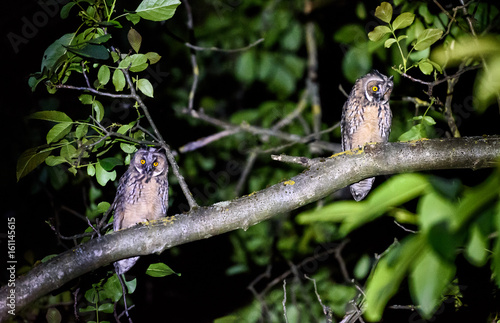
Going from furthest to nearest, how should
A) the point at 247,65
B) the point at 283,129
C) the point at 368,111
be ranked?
the point at 283,129 → the point at 247,65 → the point at 368,111

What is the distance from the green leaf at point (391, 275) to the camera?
490 millimetres

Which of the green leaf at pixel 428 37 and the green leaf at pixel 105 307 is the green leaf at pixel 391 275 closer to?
the green leaf at pixel 428 37

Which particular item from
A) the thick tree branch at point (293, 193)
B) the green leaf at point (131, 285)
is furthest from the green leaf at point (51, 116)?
the green leaf at point (131, 285)

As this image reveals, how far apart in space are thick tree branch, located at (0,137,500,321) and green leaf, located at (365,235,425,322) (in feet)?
4.11

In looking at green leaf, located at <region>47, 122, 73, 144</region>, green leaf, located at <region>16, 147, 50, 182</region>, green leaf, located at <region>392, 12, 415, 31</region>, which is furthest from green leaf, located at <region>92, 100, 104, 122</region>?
green leaf, located at <region>392, 12, 415, 31</region>

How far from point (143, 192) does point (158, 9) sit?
5.37ft

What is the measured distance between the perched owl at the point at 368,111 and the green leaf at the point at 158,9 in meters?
1.89

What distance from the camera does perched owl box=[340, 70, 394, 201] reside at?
301 cm

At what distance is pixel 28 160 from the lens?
1.67 m

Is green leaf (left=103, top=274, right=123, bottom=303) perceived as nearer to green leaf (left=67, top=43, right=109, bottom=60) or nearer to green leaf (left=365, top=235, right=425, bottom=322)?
green leaf (left=67, top=43, right=109, bottom=60)

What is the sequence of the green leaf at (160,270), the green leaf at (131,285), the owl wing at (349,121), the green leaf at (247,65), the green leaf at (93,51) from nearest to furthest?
the green leaf at (93,51), the green leaf at (160,270), the green leaf at (131,285), the owl wing at (349,121), the green leaf at (247,65)

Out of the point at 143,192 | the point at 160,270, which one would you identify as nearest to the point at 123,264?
the point at 143,192

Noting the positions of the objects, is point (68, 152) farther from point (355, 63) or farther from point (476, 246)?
point (355, 63)

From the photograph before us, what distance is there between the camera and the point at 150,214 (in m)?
2.97
